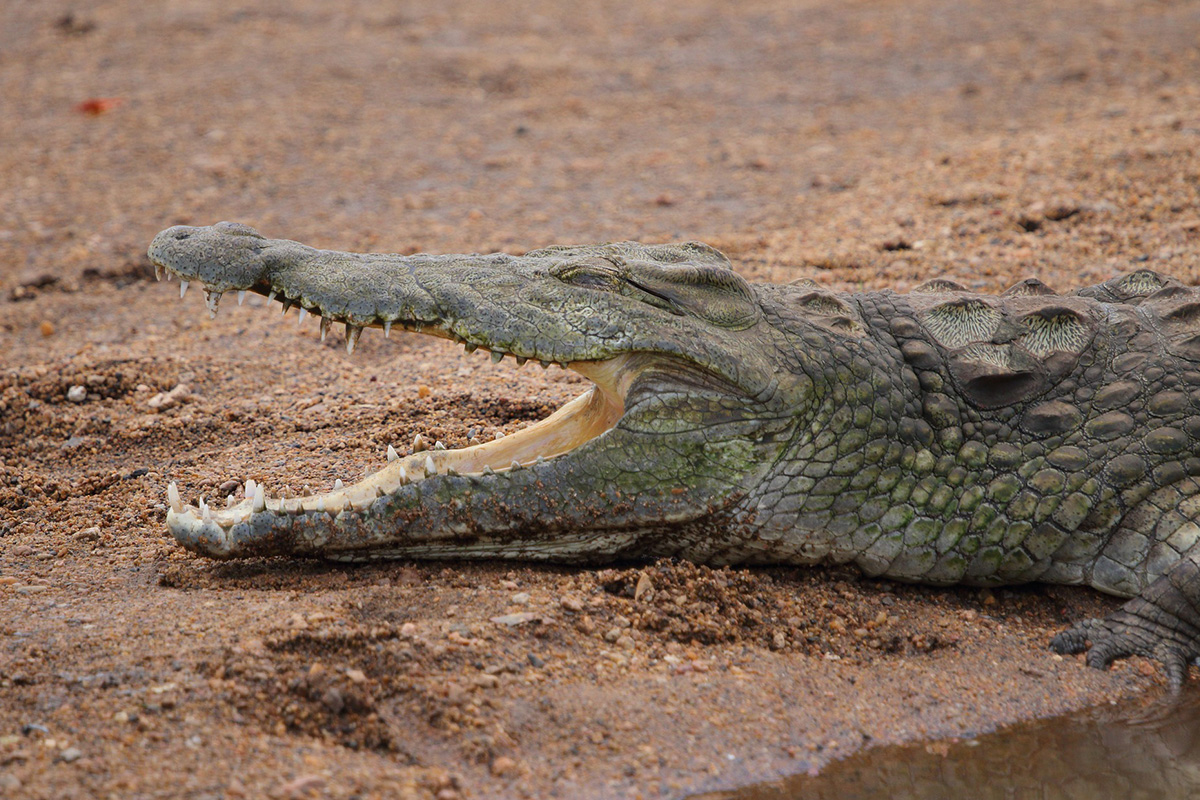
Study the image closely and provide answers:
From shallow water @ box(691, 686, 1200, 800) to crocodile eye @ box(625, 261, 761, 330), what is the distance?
1.51 metres

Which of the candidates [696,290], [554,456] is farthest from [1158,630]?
[554,456]

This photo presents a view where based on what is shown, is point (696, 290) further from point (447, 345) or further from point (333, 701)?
point (447, 345)

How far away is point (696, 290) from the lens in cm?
391

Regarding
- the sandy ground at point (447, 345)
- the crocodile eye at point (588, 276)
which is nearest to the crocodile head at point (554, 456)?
the crocodile eye at point (588, 276)

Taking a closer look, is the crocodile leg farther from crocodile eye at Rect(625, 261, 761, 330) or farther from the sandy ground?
crocodile eye at Rect(625, 261, 761, 330)

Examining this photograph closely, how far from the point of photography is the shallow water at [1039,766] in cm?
317

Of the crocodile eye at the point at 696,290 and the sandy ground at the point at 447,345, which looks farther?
the crocodile eye at the point at 696,290

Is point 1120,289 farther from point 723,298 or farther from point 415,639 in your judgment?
point 415,639

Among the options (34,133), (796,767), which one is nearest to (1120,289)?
(796,767)

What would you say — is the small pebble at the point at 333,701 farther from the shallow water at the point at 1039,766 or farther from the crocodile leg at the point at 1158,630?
the crocodile leg at the point at 1158,630

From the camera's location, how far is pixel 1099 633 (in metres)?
3.80

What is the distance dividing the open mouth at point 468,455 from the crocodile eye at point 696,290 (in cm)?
28

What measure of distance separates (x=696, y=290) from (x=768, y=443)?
601 millimetres

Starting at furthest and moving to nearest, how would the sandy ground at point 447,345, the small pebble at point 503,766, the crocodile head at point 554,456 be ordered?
the crocodile head at point 554,456
the sandy ground at point 447,345
the small pebble at point 503,766
